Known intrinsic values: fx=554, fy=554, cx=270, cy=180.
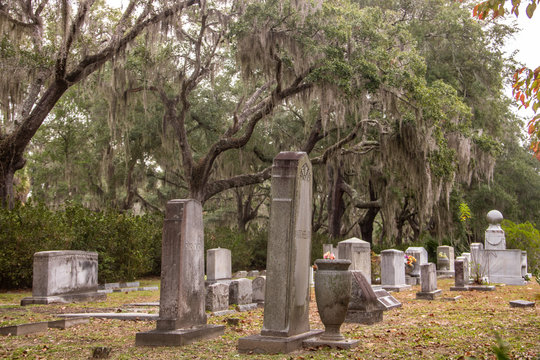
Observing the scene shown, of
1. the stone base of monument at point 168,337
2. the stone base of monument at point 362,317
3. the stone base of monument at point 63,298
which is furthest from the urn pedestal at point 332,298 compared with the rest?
the stone base of monument at point 63,298

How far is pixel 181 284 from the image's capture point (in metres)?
6.97

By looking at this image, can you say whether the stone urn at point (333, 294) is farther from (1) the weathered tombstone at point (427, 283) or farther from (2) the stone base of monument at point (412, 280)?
(2) the stone base of monument at point (412, 280)

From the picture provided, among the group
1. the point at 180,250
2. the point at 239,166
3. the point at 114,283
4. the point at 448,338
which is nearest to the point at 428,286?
the point at 448,338

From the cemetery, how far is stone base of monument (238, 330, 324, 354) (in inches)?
0.9

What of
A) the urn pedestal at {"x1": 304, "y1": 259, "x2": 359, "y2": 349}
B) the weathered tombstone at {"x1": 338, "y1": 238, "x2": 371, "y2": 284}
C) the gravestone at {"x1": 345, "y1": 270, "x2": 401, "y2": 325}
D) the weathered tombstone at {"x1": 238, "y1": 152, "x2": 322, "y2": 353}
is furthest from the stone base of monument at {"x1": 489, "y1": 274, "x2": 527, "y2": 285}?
the urn pedestal at {"x1": 304, "y1": 259, "x2": 359, "y2": 349}

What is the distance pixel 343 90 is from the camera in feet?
56.2

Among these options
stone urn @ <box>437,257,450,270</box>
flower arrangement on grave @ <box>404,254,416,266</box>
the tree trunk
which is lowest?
stone urn @ <box>437,257,450,270</box>

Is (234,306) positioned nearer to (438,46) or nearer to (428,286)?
(428,286)

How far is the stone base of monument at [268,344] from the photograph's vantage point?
5965 mm

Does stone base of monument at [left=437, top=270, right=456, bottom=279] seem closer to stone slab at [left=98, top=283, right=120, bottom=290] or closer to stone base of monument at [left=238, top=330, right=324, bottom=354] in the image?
stone slab at [left=98, top=283, right=120, bottom=290]

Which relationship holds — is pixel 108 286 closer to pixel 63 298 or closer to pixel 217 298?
pixel 63 298

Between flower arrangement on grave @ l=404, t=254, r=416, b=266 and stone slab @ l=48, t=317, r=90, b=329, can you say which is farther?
flower arrangement on grave @ l=404, t=254, r=416, b=266

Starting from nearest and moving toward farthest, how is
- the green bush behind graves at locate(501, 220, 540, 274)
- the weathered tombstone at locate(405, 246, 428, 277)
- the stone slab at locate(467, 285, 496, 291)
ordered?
the stone slab at locate(467, 285, 496, 291), the weathered tombstone at locate(405, 246, 428, 277), the green bush behind graves at locate(501, 220, 540, 274)

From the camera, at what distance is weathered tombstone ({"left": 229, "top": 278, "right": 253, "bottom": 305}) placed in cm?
1079
